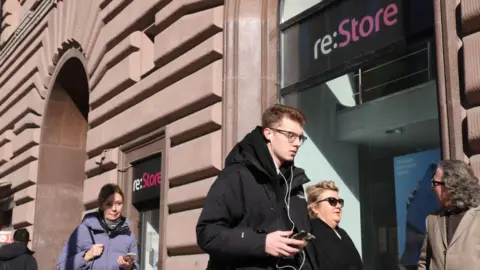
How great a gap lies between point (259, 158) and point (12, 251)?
554 cm

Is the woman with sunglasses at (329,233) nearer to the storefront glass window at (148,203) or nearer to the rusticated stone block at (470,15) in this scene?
the rusticated stone block at (470,15)

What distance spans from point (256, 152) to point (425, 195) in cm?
286

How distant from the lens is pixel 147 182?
9180mm

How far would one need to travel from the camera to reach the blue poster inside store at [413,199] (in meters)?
5.47

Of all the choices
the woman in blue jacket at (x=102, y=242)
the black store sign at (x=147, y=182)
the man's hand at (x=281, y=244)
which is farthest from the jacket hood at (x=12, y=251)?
the man's hand at (x=281, y=244)

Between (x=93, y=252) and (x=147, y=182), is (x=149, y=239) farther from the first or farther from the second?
(x=93, y=252)

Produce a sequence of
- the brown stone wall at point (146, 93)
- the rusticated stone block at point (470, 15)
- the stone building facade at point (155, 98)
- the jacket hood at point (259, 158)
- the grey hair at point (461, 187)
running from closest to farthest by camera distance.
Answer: the jacket hood at point (259, 158), the grey hair at point (461, 187), the rusticated stone block at point (470, 15), the stone building facade at point (155, 98), the brown stone wall at point (146, 93)

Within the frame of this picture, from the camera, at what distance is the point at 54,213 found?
13.2 m

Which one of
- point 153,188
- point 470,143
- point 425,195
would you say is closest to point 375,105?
point 425,195

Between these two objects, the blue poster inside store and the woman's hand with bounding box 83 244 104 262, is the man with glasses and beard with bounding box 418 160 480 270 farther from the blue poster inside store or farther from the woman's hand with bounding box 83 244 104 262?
the woman's hand with bounding box 83 244 104 262

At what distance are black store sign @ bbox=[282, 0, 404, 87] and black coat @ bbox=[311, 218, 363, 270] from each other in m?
2.24

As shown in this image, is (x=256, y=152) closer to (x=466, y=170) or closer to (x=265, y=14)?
(x=466, y=170)

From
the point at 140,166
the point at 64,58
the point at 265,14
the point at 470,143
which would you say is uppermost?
the point at 64,58

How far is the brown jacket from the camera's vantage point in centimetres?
366
